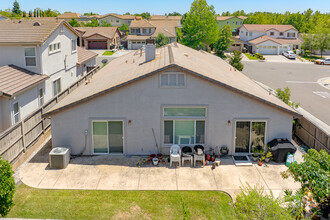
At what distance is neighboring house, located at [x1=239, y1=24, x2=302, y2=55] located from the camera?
6906 cm

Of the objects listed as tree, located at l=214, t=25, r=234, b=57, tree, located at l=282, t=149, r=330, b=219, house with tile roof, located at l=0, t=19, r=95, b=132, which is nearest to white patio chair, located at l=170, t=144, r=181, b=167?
tree, located at l=282, t=149, r=330, b=219

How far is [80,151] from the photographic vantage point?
54.3 feet

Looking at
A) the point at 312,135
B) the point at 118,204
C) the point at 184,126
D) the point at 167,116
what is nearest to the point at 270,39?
the point at 312,135

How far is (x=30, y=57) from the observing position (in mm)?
22281

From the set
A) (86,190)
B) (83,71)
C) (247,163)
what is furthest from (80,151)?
(83,71)

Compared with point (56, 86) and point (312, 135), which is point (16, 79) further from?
point (312, 135)

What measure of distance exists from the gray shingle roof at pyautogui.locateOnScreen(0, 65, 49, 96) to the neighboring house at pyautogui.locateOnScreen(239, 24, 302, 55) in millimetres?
55875

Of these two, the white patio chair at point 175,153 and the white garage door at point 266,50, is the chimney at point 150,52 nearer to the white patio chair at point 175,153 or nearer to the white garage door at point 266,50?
the white patio chair at point 175,153

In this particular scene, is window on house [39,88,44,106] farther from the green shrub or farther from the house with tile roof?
the green shrub

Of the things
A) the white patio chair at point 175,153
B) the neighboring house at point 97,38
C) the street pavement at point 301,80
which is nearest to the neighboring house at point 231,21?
the neighboring house at point 97,38

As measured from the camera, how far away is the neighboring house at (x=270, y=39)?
227 feet

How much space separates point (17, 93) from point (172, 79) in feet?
30.1

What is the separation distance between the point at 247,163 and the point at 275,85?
24.8 metres

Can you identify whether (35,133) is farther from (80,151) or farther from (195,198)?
(195,198)
